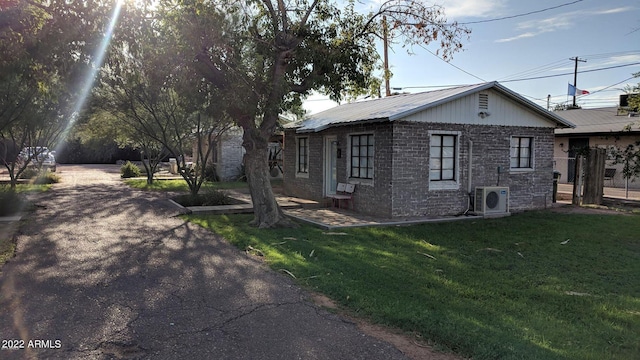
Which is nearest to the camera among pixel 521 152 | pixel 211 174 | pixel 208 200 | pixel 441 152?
pixel 441 152

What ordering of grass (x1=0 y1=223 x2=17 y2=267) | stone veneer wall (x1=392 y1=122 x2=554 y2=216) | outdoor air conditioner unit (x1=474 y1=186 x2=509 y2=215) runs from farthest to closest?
outdoor air conditioner unit (x1=474 y1=186 x2=509 y2=215), stone veneer wall (x1=392 y1=122 x2=554 y2=216), grass (x1=0 y1=223 x2=17 y2=267)

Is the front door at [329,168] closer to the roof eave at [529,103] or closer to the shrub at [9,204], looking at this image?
the roof eave at [529,103]

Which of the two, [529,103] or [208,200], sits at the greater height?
[529,103]

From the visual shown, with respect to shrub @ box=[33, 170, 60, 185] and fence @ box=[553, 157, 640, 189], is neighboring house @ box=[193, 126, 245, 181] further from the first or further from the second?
fence @ box=[553, 157, 640, 189]

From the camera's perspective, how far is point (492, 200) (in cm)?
1293

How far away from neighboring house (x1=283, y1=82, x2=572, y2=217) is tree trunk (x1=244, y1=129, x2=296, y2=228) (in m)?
3.04

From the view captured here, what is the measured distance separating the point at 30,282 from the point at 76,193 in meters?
13.8

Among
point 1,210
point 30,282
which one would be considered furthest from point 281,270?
point 1,210

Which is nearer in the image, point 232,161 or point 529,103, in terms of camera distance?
point 529,103

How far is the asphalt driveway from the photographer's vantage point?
13.2 ft

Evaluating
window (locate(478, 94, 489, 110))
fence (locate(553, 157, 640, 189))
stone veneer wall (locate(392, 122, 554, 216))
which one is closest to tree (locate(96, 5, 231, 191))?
stone veneer wall (locate(392, 122, 554, 216))

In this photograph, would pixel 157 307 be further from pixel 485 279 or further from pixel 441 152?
pixel 441 152

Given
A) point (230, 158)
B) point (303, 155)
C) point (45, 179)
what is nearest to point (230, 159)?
point (230, 158)

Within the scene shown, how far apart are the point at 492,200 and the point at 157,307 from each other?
10186 mm
